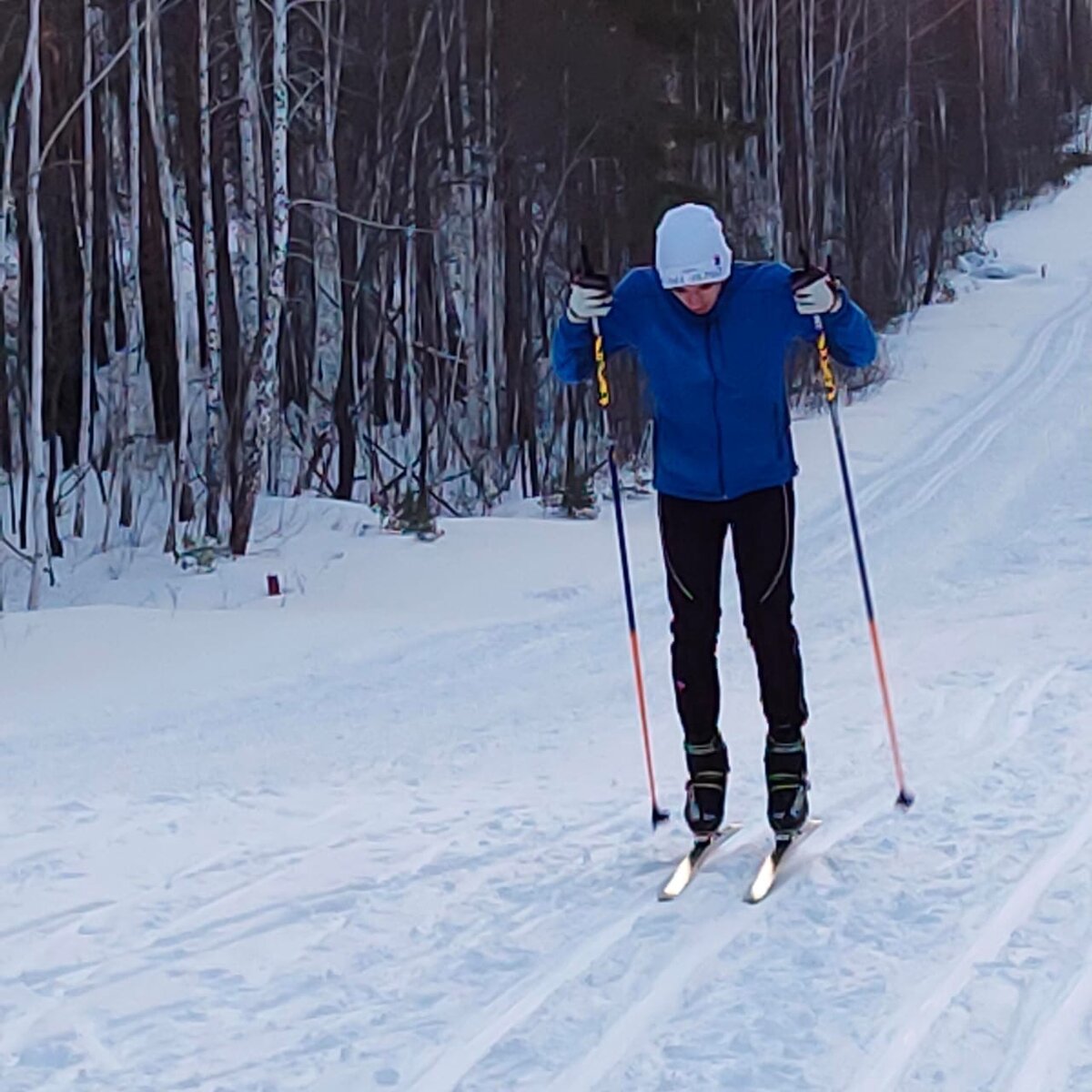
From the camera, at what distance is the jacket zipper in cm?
471

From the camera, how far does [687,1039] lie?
363 centimetres

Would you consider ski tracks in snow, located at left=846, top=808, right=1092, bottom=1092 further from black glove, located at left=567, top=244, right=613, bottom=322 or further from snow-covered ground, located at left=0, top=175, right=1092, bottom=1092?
black glove, located at left=567, top=244, right=613, bottom=322

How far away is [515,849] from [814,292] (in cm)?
185

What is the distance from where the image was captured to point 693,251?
4.62m

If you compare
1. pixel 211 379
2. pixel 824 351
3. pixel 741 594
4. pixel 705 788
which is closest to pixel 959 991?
pixel 705 788

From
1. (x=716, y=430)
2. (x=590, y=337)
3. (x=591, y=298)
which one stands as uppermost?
(x=591, y=298)

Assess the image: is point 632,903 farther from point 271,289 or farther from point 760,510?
point 271,289

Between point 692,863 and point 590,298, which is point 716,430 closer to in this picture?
point 590,298

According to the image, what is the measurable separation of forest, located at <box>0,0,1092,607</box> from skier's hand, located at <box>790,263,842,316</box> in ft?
23.8

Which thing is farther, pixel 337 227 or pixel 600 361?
pixel 337 227

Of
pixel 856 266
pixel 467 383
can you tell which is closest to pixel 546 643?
pixel 467 383

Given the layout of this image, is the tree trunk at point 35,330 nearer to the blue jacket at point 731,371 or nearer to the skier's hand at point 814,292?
the blue jacket at point 731,371

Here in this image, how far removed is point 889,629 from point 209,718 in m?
3.57

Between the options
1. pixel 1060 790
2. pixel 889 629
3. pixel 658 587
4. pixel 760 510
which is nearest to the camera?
pixel 760 510
